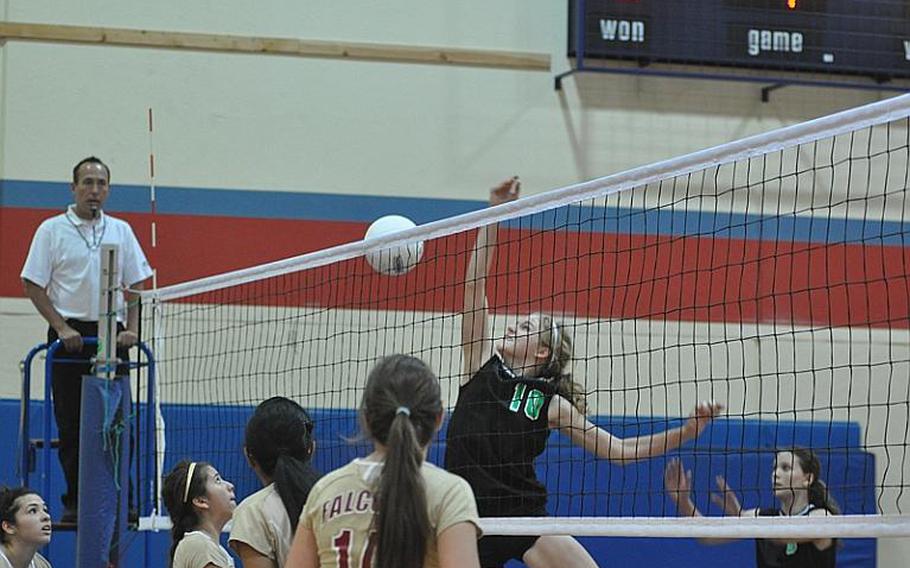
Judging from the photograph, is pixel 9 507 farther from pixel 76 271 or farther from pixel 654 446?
pixel 654 446

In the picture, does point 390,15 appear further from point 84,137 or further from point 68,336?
point 68,336

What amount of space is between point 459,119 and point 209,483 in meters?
6.23

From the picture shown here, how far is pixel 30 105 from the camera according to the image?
9844 mm

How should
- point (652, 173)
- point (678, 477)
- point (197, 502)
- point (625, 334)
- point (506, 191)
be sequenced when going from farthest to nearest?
1. point (625, 334)
2. point (506, 191)
3. point (678, 477)
4. point (652, 173)
5. point (197, 502)

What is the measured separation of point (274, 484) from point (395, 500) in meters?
1.25

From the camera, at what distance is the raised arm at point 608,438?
204 inches

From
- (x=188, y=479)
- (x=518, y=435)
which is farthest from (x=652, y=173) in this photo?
(x=188, y=479)

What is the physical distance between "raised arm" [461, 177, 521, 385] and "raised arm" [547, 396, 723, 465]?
414 millimetres

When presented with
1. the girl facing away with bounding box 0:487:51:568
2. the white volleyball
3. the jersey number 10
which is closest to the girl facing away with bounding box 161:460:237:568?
the jersey number 10

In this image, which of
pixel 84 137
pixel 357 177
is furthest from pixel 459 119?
pixel 84 137

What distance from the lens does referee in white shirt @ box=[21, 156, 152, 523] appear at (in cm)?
783

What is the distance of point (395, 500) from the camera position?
9.71ft

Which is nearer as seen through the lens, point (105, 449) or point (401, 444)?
point (401, 444)

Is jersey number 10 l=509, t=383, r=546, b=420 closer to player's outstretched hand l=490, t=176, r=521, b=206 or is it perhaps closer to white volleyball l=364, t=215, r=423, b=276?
player's outstretched hand l=490, t=176, r=521, b=206
